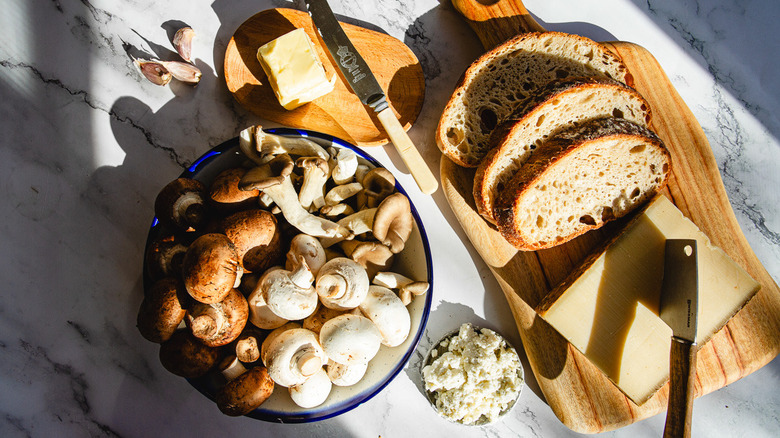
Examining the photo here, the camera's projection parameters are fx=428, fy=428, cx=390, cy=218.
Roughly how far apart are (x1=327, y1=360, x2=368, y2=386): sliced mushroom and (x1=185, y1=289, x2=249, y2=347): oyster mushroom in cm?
30

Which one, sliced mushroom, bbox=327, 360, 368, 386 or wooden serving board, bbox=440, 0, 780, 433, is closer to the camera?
sliced mushroom, bbox=327, 360, 368, 386

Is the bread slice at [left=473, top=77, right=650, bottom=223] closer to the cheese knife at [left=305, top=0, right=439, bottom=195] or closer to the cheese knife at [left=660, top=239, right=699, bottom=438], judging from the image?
the cheese knife at [left=305, top=0, right=439, bottom=195]

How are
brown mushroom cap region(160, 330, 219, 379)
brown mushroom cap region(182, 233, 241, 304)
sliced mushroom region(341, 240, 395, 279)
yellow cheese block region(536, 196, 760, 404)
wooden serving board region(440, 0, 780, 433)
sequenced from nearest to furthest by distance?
brown mushroom cap region(182, 233, 241, 304)
brown mushroom cap region(160, 330, 219, 379)
sliced mushroom region(341, 240, 395, 279)
yellow cheese block region(536, 196, 760, 404)
wooden serving board region(440, 0, 780, 433)

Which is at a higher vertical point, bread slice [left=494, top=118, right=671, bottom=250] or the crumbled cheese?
bread slice [left=494, top=118, right=671, bottom=250]

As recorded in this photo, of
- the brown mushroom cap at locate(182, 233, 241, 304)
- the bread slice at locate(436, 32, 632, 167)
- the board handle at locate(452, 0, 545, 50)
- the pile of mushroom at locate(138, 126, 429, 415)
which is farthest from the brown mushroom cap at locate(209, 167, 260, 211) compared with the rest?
the board handle at locate(452, 0, 545, 50)

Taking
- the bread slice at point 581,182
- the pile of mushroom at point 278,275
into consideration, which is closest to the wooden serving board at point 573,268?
the bread slice at point 581,182

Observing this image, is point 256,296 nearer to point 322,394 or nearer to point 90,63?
point 322,394

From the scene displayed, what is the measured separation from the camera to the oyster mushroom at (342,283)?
119 cm

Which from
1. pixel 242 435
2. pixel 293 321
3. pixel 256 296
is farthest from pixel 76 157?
pixel 242 435

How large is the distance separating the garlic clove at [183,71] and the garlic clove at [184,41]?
0.13 feet

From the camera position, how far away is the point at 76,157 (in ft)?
5.26

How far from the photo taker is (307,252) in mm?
1261

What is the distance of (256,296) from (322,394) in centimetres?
36

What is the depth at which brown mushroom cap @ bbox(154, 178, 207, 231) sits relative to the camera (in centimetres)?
126
